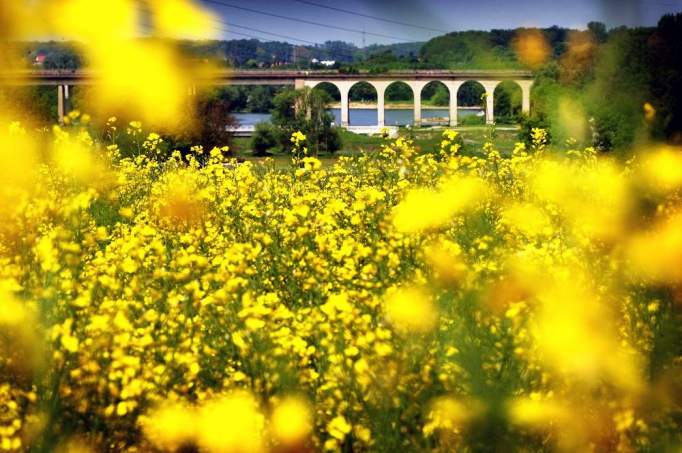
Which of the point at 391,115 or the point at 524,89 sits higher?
the point at 391,115

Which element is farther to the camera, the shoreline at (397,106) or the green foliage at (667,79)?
the shoreline at (397,106)

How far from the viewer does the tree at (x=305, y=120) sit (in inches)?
1305

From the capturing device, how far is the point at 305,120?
3588 cm

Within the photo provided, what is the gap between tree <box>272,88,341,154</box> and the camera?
33.2 meters

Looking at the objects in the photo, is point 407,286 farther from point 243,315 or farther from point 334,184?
point 334,184

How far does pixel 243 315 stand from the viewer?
3061 millimetres

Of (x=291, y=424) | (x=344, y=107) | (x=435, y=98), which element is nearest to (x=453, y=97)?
(x=344, y=107)

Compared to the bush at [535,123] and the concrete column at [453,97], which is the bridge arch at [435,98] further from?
the bush at [535,123]

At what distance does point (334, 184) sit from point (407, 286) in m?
4.41

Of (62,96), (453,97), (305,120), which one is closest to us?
(62,96)

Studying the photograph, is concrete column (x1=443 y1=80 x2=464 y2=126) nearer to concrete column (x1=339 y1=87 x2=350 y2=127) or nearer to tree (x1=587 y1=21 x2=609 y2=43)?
concrete column (x1=339 y1=87 x2=350 y2=127)

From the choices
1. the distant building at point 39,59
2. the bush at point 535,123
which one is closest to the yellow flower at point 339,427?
the distant building at point 39,59

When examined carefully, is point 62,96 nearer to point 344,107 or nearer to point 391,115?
point 344,107

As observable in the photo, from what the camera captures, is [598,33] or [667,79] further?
[667,79]
